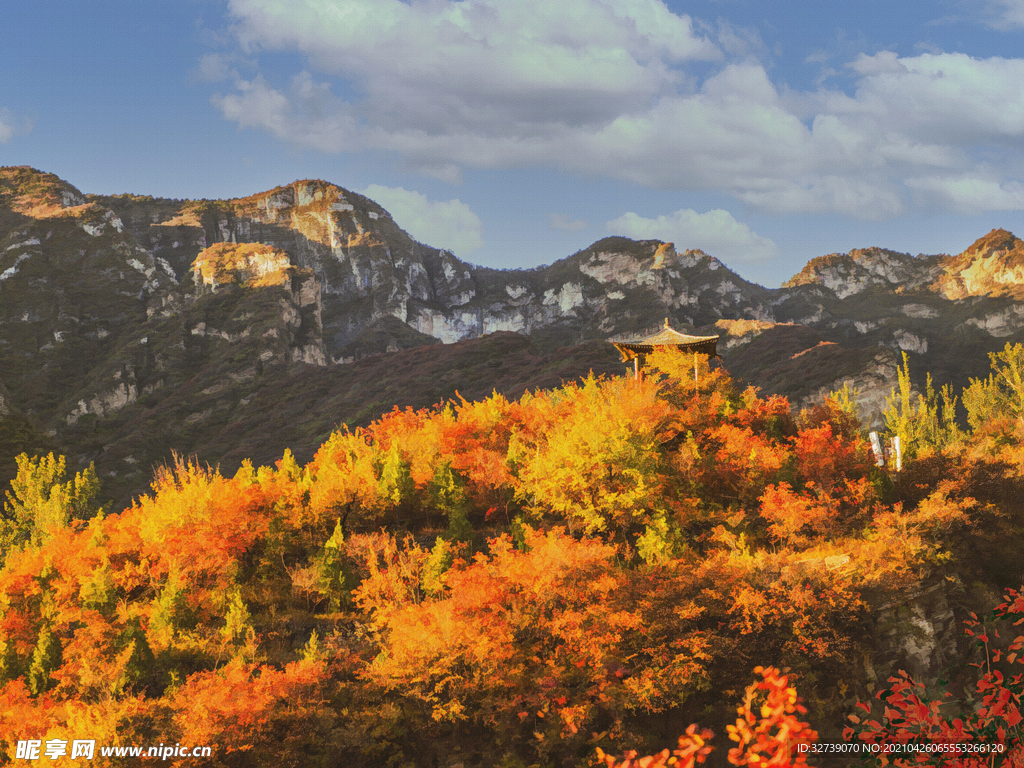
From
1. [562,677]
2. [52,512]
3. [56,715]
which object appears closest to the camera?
[56,715]

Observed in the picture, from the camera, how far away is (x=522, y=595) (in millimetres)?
28828

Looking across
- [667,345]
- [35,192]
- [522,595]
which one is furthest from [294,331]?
[522,595]

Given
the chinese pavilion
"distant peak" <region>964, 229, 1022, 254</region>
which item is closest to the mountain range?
"distant peak" <region>964, 229, 1022, 254</region>

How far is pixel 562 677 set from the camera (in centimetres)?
2706

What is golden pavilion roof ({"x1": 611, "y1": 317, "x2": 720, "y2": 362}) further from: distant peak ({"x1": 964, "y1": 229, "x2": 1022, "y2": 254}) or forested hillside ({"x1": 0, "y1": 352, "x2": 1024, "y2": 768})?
distant peak ({"x1": 964, "y1": 229, "x2": 1022, "y2": 254})

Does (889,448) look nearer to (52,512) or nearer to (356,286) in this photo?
(52,512)

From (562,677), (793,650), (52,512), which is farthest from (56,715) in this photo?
(52,512)

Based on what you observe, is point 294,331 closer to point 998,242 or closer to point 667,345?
point 667,345

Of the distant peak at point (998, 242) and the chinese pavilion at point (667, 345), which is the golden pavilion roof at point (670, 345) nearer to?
the chinese pavilion at point (667, 345)

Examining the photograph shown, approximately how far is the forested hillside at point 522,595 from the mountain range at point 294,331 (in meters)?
52.0

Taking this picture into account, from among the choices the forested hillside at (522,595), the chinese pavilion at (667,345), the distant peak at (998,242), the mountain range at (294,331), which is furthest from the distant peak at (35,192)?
the distant peak at (998,242)

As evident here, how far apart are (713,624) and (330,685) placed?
616 inches

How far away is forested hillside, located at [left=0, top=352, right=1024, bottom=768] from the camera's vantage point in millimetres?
26328

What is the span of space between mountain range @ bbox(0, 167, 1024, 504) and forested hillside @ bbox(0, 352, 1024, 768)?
52026mm
